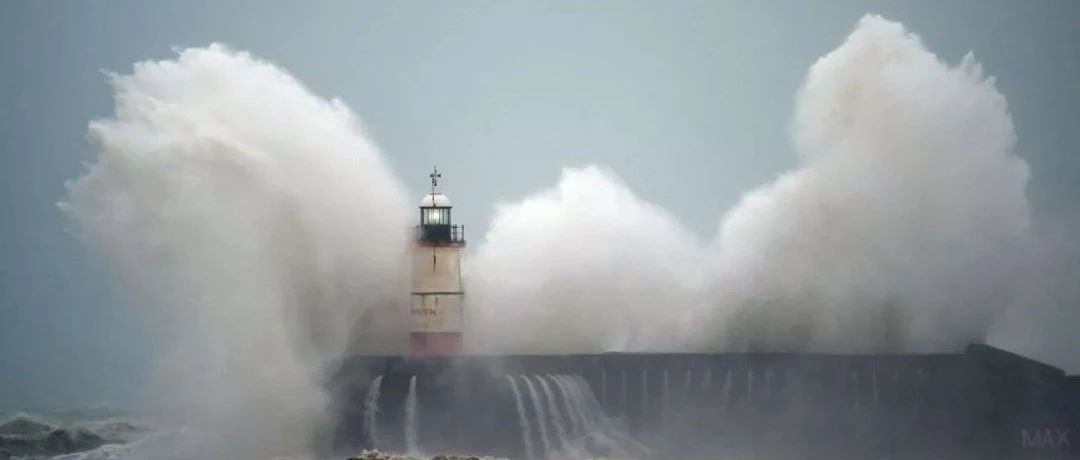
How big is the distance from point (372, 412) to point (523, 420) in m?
3.58

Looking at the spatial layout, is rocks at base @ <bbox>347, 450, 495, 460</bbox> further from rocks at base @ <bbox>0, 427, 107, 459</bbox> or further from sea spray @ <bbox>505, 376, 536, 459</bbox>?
rocks at base @ <bbox>0, 427, 107, 459</bbox>

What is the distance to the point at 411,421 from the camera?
46781 mm

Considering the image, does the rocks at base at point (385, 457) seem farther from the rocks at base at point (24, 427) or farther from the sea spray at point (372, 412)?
the rocks at base at point (24, 427)

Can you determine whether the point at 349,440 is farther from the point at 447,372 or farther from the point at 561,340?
the point at 561,340

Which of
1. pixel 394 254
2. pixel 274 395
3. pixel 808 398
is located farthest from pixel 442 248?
pixel 808 398

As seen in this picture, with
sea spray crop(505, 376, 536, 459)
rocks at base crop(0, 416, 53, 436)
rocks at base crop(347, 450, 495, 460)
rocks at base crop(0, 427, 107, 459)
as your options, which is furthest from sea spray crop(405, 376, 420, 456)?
rocks at base crop(0, 416, 53, 436)

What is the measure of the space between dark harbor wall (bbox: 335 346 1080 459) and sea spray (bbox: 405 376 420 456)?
0.04 m

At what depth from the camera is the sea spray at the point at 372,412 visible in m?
46.4

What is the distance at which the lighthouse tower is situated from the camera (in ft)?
166

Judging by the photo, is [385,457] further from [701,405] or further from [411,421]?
[701,405]

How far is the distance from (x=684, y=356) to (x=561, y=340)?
5950mm

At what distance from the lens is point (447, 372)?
155ft

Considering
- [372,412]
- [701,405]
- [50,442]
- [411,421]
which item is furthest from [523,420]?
[50,442]

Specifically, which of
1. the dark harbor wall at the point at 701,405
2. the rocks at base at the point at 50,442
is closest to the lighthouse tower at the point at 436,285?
the dark harbor wall at the point at 701,405
